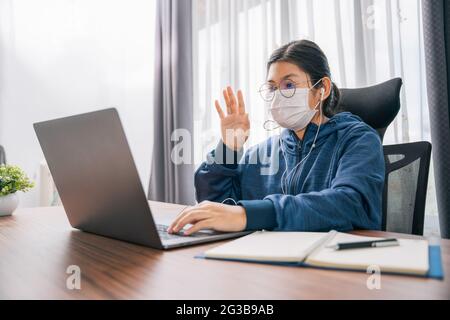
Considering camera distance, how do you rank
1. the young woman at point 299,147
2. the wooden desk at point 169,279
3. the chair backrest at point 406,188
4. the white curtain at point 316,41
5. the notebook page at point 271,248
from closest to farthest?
the wooden desk at point 169,279
the notebook page at point 271,248
the young woman at point 299,147
the chair backrest at point 406,188
the white curtain at point 316,41

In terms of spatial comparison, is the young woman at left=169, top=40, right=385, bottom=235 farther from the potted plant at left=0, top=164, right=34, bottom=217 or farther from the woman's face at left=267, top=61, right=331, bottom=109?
the potted plant at left=0, top=164, right=34, bottom=217

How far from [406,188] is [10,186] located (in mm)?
1192

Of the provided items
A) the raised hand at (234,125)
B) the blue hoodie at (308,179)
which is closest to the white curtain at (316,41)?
the blue hoodie at (308,179)

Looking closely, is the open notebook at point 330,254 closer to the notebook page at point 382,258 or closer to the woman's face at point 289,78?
the notebook page at point 382,258

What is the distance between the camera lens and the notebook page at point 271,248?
537 millimetres

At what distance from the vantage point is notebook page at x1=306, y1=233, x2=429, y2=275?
1.56 ft

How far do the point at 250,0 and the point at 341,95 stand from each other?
139cm

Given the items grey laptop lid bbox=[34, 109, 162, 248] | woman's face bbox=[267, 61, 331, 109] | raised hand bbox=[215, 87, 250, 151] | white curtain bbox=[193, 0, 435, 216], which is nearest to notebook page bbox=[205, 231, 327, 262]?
grey laptop lid bbox=[34, 109, 162, 248]

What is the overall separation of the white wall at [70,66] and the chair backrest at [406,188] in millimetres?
2042
